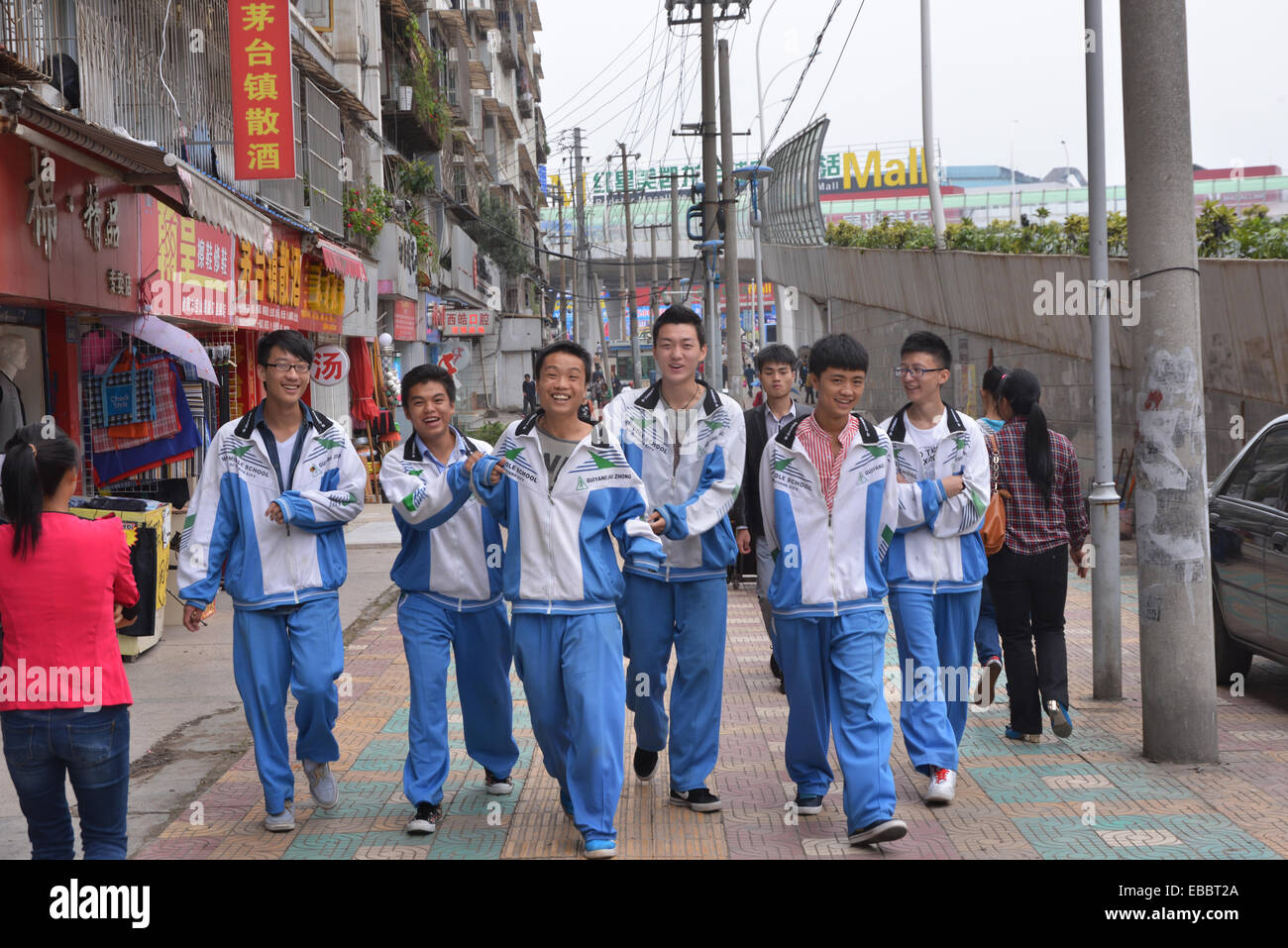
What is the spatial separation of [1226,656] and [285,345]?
574cm

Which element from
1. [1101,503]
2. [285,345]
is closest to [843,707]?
[285,345]

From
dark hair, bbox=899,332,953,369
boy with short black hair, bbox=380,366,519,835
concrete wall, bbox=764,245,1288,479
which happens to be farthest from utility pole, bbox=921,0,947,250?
boy with short black hair, bbox=380,366,519,835

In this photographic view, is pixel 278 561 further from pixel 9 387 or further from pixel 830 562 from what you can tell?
pixel 9 387

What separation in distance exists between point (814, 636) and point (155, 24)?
9856mm

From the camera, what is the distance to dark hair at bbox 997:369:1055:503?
21.0 ft

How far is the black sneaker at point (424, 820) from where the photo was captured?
16.8ft

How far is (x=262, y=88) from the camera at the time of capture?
531 inches

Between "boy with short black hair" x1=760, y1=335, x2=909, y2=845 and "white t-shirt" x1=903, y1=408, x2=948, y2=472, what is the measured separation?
1.63 ft

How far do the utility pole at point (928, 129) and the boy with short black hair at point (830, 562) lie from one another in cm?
1619

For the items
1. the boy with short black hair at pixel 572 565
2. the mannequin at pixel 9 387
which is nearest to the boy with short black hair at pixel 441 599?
the boy with short black hair at pixel 572 565

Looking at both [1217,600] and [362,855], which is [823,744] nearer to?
[362,855]

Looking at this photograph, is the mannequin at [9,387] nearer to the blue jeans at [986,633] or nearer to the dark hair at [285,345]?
the dark hair at [285,345]

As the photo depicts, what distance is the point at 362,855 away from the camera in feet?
16.1

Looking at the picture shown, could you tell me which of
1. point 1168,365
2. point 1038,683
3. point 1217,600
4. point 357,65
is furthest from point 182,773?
point 357,65
